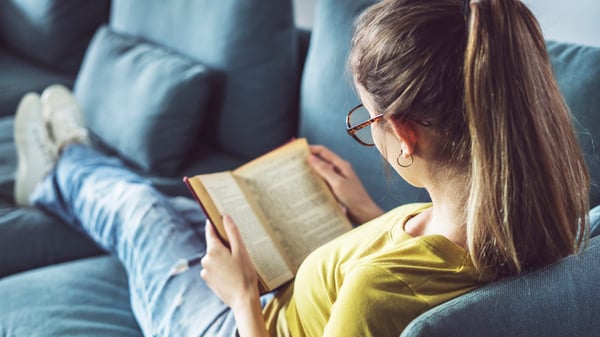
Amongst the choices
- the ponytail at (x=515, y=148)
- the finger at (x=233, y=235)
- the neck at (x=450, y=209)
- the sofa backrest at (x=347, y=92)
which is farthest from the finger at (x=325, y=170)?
the ponytail at (x=515, y=148)

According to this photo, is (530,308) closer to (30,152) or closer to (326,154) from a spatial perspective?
(326,154)

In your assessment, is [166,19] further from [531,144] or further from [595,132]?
[531,144]

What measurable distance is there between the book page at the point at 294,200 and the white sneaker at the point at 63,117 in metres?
0.80

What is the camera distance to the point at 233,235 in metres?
1.13

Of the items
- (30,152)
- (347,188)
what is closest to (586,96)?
(347,188)

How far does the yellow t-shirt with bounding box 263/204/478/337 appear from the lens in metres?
0.79

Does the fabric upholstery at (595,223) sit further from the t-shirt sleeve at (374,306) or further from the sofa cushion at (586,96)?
the t-shirt sleeve at (374,306)

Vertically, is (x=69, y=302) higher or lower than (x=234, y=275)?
lower

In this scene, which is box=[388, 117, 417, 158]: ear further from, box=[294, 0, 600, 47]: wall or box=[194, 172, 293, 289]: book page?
box=[294, 0, 600, 47]: wall

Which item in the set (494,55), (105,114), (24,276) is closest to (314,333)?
(494,55)

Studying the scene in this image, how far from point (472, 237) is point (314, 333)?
0.31 metres

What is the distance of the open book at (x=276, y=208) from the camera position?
3.86 feet

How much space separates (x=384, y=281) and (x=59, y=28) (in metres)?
2.15

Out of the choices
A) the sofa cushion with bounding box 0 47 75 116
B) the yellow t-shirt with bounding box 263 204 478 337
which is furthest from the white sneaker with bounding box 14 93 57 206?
the yellow t-shirt with bounding box 263 204 478 337
